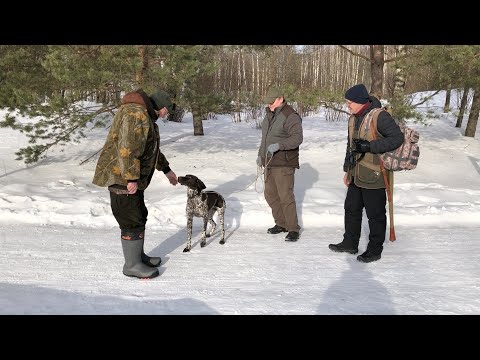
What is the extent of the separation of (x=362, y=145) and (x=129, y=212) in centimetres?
247

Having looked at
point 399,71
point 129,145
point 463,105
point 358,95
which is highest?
point 399,71

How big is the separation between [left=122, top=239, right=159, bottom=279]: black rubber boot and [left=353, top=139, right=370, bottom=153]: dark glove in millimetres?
2430

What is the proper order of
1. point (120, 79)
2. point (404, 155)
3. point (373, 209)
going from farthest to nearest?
point (120, 79) → point (373, 209) → point (404, 155)

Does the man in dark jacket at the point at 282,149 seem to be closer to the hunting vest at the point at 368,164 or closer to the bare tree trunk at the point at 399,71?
the hunting vest at the point at 368,164

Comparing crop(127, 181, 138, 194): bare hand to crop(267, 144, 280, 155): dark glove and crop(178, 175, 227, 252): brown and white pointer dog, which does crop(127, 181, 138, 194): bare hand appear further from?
crop(267, 144, 280, 155): dark glove

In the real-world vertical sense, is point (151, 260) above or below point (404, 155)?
below

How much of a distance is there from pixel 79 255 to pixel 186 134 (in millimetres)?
10260

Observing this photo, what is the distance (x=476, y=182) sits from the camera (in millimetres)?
9469

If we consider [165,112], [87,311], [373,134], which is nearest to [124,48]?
[165,112]

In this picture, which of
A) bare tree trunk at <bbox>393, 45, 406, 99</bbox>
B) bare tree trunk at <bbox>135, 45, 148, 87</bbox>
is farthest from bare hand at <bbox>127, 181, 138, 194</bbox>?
bare tree trunk at <bbox>393, 45, 406, 99</bbox>

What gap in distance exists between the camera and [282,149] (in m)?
5.46

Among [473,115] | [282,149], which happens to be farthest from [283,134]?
[473,115]

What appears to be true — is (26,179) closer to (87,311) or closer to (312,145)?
(87,311)

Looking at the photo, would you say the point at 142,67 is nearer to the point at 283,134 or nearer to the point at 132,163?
the point at 283,134
